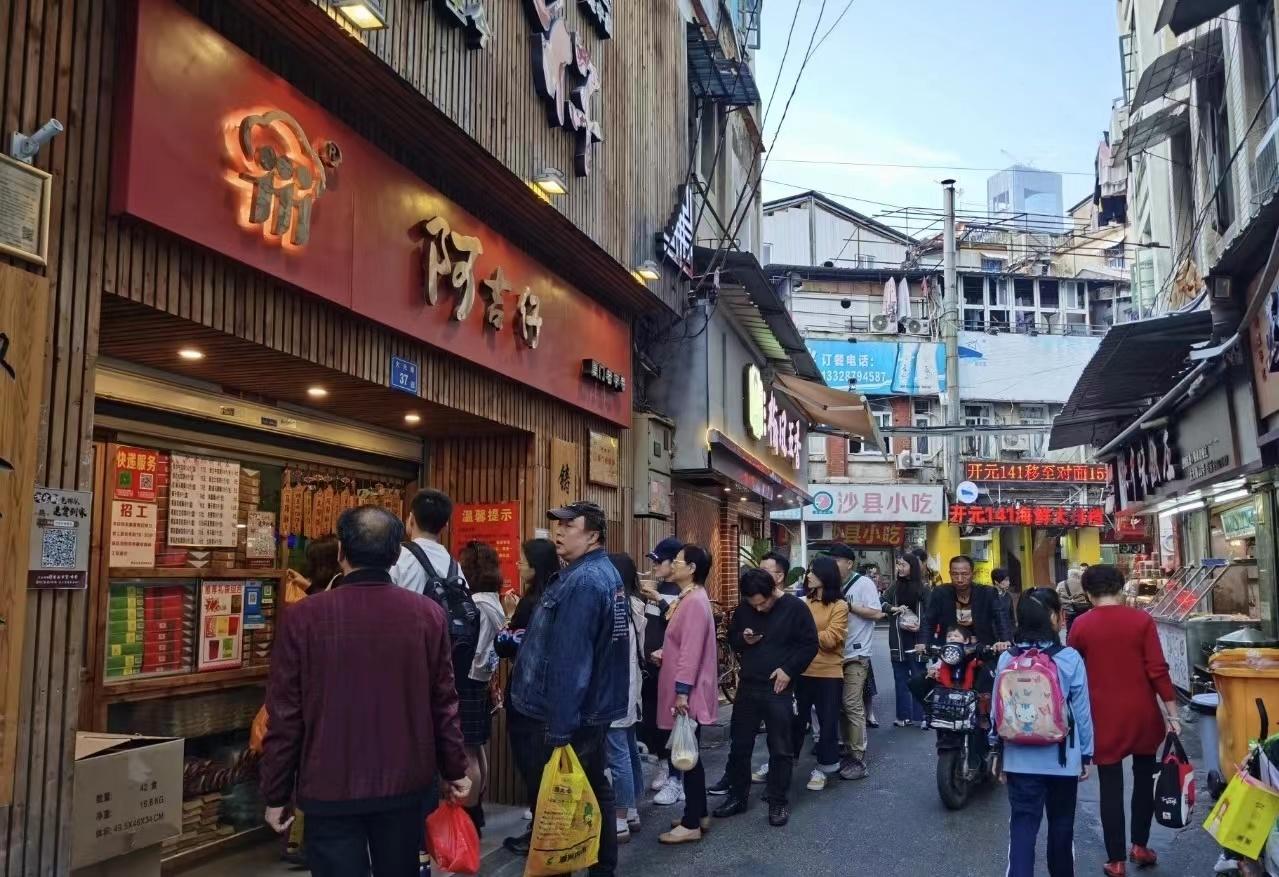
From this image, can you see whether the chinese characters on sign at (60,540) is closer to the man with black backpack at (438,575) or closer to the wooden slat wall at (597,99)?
the man with black backpack at (438,575)

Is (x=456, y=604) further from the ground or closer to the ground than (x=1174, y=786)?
further from the ground

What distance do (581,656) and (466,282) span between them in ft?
10.5

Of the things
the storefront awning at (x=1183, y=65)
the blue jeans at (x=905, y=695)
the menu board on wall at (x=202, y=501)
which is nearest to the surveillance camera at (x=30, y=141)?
the menu board on wall at (x=202, y=501)

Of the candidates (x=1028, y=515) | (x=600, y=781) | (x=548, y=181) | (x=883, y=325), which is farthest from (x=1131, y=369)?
(x=883, y=325)

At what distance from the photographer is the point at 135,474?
6.14 m

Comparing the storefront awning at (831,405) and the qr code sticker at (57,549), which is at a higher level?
the storefront awning at (831,405)

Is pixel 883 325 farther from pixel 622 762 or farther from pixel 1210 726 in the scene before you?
pixel 622 762

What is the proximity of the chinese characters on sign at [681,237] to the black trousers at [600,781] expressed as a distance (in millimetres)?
6916

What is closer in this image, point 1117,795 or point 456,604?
point 456,604

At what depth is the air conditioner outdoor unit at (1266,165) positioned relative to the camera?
1043 cm

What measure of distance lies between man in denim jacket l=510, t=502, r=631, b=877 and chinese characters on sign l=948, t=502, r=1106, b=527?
2666 cm

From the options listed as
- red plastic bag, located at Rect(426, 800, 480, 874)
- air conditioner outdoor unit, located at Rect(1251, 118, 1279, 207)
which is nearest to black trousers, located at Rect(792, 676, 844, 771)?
red plastic bag, located at Rect(426, 800, 480, 874)

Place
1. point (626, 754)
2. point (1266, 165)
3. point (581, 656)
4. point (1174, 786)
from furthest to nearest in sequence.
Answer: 1. point (1266, 165)
2. point (626, 754)
3. point (1174, 786)
4. point (581, 656)

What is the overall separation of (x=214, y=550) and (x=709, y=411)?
6.82m
